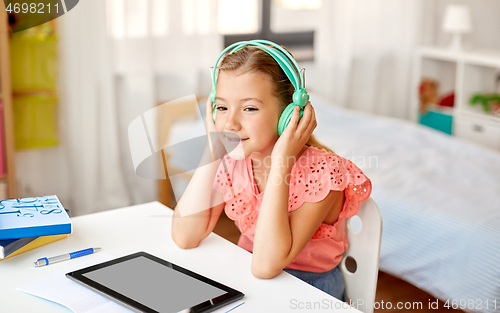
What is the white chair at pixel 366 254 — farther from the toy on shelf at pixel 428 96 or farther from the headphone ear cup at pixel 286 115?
the toy on shelf at pixel 428 96

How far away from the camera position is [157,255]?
99 centimetres

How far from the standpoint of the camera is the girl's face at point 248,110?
972mm

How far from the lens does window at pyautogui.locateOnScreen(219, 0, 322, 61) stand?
2969mm

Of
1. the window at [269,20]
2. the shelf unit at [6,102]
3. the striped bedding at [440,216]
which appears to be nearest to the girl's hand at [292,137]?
the striped bedding at [440,216]

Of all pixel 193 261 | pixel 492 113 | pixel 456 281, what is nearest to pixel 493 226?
pixel 456 281

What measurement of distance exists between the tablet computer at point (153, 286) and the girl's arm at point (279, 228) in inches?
3.7

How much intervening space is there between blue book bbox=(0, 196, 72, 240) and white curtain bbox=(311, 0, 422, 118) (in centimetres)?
241

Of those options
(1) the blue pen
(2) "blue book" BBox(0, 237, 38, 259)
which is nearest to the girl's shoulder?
(1) the blue pen

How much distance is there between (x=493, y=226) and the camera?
1.59 metres

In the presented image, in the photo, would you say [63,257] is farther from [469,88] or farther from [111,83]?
[469,88]

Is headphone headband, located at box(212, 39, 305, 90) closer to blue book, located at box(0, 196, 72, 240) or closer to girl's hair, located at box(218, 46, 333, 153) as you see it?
girl's hair, located at box(218, 46, 333, 153)

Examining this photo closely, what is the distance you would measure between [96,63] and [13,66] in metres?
0.36

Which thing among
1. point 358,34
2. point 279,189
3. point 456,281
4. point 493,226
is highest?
point 358,34

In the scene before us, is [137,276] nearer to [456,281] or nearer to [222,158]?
[222,158]
